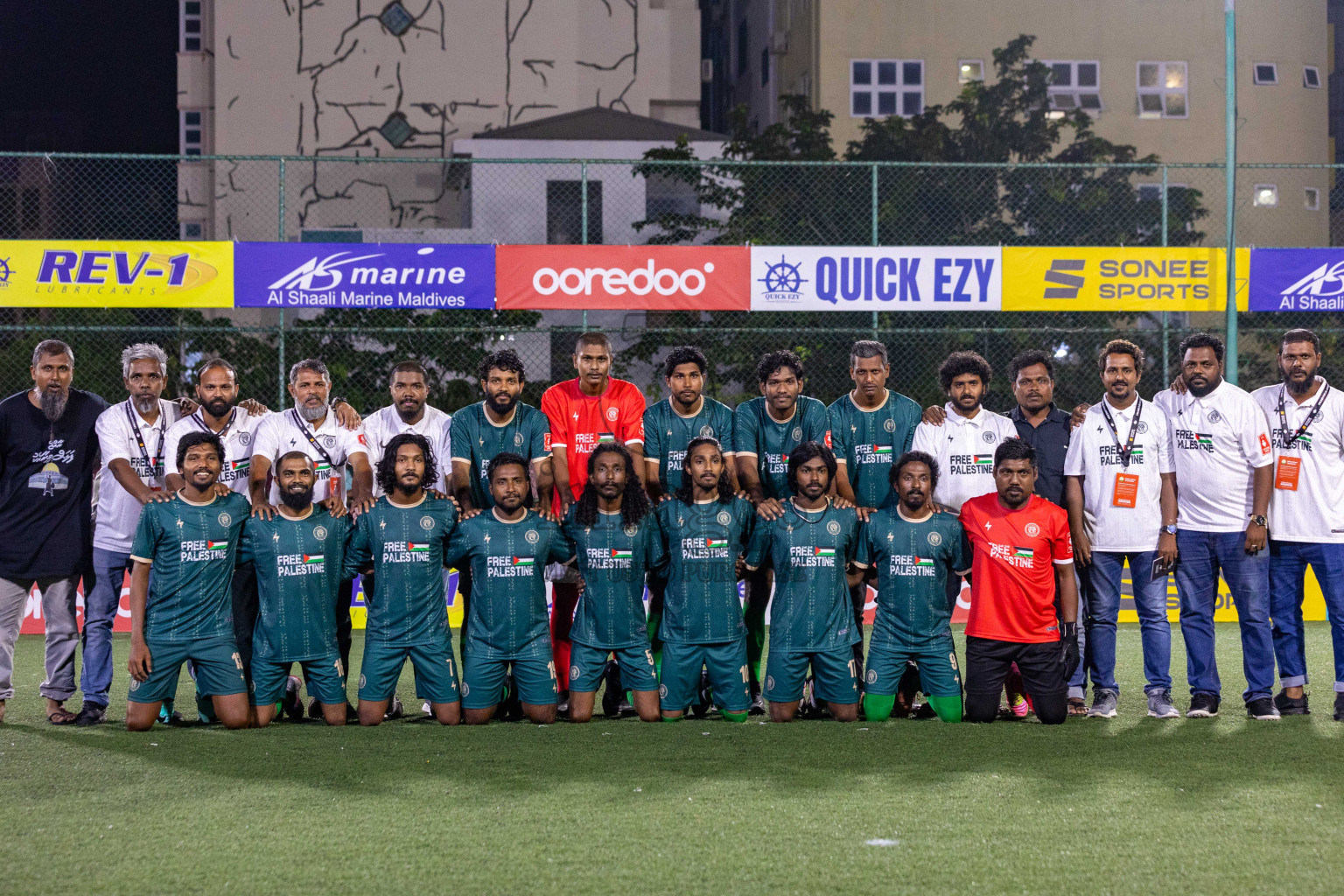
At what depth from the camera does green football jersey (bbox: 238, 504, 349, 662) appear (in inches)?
261

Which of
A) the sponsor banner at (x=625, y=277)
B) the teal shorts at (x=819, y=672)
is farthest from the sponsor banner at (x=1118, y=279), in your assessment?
the teal shorts at (x=819, y=672)

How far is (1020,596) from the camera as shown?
6.62m

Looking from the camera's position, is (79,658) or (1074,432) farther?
(79,658)

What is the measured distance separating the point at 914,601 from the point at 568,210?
18448 millimetres

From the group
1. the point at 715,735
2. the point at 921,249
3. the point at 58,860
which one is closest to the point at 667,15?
the point at 921,249

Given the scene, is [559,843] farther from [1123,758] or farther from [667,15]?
[667,15]

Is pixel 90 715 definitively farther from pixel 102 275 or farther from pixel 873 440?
pixel 102 275

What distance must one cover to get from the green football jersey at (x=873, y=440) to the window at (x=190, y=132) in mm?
28029

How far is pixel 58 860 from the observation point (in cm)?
412

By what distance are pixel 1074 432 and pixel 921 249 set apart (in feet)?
20.7

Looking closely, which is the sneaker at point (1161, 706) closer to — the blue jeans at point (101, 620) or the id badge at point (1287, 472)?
the id badge at point (1287, 472)

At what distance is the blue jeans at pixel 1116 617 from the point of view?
6.88 m

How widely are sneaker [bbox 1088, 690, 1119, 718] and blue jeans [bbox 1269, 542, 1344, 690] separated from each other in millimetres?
870

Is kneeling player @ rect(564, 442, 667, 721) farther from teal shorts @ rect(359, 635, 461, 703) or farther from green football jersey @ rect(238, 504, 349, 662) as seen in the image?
green football jersey @ rect(238, 504, 349, 662)
